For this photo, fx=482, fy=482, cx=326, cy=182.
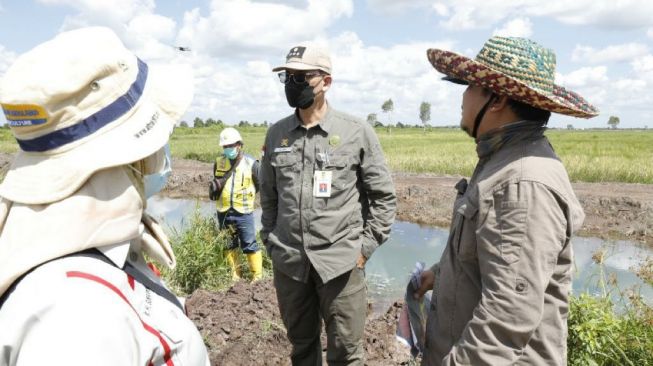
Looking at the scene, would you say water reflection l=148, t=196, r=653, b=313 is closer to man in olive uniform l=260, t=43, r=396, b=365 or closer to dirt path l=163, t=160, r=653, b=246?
dirt path l=163, t=160, r=653, b=246

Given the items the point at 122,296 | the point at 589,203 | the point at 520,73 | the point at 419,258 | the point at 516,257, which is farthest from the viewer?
Result: the point at 589,203

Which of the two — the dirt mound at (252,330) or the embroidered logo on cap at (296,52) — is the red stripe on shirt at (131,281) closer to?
the embroidered logo on cap at (296,52)

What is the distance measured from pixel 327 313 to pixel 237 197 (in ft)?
11.5

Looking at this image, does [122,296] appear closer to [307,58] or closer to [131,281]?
[131,281]

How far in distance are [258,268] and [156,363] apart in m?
5.39

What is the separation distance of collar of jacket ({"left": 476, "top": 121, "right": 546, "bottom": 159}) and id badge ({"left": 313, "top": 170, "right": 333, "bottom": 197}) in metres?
1.34

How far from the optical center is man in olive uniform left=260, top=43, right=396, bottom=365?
3.00 m

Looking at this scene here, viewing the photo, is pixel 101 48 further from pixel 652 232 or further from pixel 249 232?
pixel 652 232

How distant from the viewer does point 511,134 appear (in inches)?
68.4

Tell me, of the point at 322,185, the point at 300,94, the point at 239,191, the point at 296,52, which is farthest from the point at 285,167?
the point at 239,191

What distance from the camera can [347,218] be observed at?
121 inches

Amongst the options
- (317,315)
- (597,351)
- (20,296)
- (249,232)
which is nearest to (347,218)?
(317,315)

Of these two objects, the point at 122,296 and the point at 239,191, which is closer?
the point at 122,296

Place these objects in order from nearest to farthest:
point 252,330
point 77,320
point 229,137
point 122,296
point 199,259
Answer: point 77,320
point 122,296
point 252,330
point 199,259
point 229,137
